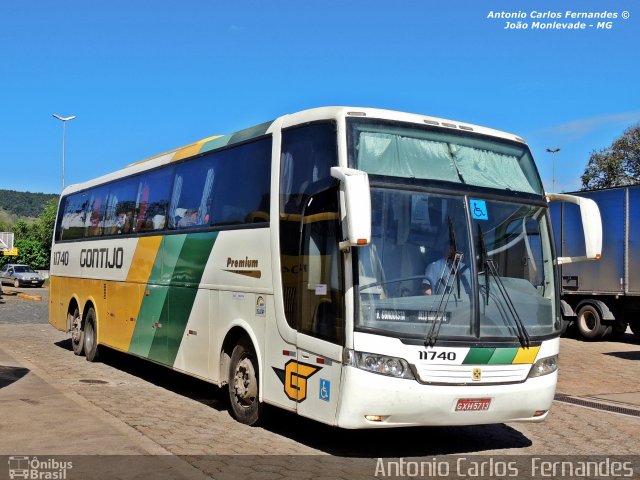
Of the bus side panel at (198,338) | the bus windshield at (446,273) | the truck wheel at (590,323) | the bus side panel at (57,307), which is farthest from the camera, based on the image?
the truck wheel at (590,323)

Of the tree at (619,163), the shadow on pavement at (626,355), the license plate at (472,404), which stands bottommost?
the shadow on pavement at (626,355)

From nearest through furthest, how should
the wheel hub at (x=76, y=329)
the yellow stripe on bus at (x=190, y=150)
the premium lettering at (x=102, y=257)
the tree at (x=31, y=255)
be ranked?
the yellow stripe on bus at (x=190, y=150), the premium lettering at (x=102, y=257), the wheel hub at (x=76, y=329), the tree at (x=31, y=255)

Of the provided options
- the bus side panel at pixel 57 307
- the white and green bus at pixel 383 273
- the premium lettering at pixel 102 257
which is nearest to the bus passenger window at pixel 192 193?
the white and green bus at pixel 383 273

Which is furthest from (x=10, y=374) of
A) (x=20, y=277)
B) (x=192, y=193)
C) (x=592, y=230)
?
(x=20, y=277)

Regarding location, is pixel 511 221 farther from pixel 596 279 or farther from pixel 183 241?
pixel 596 279

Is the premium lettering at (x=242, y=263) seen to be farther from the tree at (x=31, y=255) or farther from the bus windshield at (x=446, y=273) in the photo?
the tree at (x=31, y=255)

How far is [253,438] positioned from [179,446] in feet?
2.88

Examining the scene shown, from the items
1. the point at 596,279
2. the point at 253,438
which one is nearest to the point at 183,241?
the point at 253,438

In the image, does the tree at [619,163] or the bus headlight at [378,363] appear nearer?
the bus headlight at [378,363]

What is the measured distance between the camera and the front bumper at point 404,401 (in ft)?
21.7

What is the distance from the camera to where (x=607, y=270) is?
1931 centimetres

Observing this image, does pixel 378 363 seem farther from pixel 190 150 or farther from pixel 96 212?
pixel 96 212

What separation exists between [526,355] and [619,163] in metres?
52.5

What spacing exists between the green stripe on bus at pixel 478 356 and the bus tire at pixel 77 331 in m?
10.1
